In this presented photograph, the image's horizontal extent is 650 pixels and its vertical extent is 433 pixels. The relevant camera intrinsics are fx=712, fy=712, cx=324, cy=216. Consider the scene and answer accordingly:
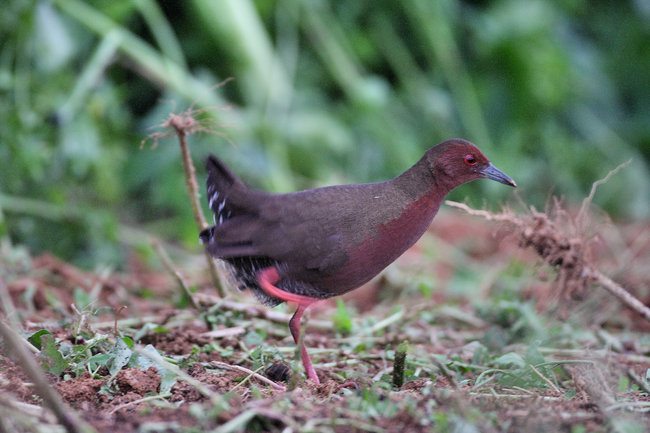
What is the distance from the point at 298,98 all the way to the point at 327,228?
436 cm

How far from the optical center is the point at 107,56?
5090 mm

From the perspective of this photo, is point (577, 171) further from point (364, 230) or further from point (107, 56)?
point (364, 230)

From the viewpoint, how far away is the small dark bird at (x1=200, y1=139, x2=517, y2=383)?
8.41 feet

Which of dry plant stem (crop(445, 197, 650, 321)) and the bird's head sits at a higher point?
the bird's head

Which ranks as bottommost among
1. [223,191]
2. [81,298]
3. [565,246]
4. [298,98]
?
[81,298]

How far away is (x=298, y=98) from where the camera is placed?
676 centimetres

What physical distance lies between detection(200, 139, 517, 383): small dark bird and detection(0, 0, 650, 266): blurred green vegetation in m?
2.14

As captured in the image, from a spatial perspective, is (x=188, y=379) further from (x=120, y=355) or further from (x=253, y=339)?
(x=253, y=339)

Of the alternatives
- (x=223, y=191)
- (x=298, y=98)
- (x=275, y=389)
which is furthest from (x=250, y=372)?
(x=298, y=98)

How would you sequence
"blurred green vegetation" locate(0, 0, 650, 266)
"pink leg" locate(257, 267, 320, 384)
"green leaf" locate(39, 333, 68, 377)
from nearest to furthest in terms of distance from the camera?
"green leaf" locate(39, 333, 68, 377) → "pink leg" locate(257, 267, 320, 384) → "blurred green vegetation" locate(0, 0, 650, 266)

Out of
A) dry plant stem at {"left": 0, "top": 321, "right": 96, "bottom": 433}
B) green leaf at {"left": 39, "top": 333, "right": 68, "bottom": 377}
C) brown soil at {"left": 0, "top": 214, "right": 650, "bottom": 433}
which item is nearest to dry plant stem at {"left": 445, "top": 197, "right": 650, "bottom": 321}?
brown soil at {"left": 0, "top": 214, "right": 650, "bottom": 433}

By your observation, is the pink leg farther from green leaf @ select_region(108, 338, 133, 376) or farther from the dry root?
the dry root

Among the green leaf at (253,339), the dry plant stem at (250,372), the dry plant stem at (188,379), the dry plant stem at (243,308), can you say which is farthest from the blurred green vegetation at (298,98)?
the dry plant stem at (188,379)

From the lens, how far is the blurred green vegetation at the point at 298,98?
4.83m
